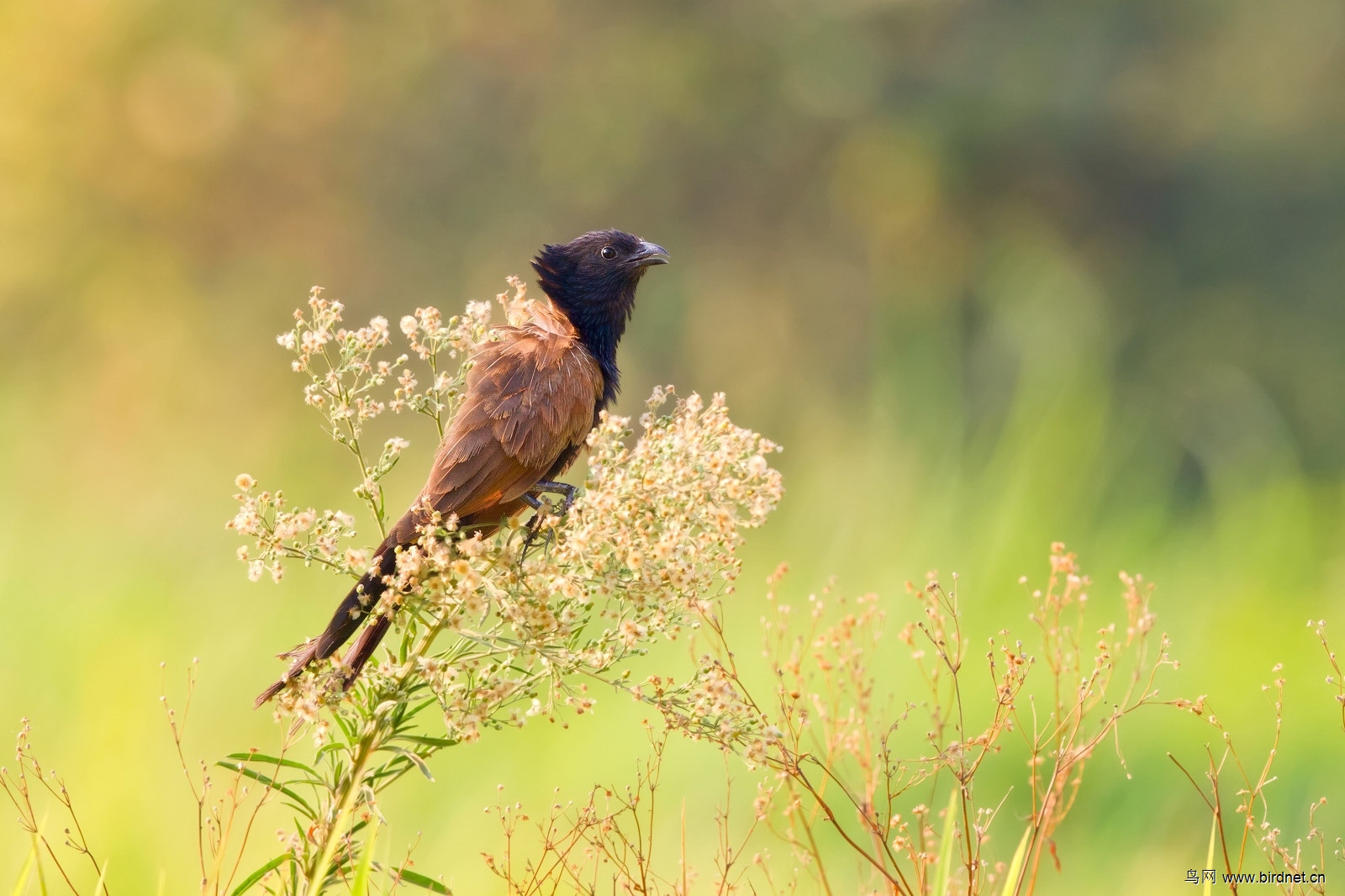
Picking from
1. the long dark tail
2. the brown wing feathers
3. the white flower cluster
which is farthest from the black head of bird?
the long dark tail

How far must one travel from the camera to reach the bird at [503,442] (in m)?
1.49

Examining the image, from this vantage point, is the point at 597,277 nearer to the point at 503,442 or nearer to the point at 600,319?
the point at 600,319

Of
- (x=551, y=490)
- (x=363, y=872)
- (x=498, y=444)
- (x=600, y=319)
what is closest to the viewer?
(x=363, y=872)

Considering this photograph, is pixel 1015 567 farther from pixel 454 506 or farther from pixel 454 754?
pixel 454 506

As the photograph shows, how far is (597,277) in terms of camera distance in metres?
2.56

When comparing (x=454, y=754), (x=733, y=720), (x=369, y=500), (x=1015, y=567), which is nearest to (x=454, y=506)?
(x=369, y=500)

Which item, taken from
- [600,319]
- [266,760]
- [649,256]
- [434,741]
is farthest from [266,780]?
[649,256]

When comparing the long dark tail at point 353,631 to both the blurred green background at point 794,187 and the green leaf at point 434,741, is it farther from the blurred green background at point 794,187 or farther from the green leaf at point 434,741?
the blurred green background at point 794,187

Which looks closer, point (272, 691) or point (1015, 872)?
point (272, 691)

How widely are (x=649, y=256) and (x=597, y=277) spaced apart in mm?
137

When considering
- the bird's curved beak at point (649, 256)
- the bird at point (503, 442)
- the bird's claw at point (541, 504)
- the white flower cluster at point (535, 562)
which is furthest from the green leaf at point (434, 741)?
the bird's curved beak at point (649, 256)

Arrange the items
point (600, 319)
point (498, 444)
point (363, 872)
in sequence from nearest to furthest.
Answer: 1. point (363, 872)
2. point (498, 444)
3. point (600, 319)

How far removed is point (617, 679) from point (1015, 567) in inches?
121

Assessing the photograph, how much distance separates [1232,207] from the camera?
7590 mm
